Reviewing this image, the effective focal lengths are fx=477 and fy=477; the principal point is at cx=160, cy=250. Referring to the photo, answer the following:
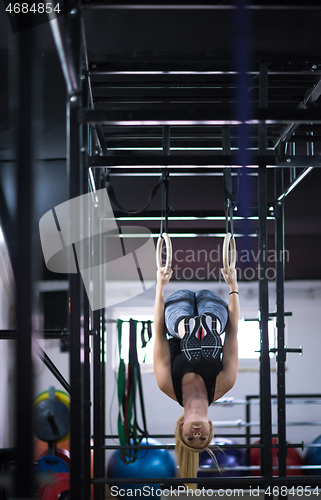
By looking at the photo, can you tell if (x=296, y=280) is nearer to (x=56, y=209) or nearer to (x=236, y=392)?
(x=236, y=392)

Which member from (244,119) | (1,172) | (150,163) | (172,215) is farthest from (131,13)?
(1,172)

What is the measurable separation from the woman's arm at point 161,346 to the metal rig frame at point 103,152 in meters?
0.39

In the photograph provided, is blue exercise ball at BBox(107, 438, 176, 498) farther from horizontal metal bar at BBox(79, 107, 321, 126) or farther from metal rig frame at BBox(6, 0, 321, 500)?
horizontal metal bar at BBox(79, 107, 321, 126)

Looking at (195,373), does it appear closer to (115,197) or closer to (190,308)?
(190,308)

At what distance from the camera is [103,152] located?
2945 mm

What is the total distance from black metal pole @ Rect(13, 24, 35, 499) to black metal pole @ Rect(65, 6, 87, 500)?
28.5 inches

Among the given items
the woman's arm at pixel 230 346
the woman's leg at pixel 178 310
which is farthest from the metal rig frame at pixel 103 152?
the woman's leg at pixel 178 310

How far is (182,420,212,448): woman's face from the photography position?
2.70 m

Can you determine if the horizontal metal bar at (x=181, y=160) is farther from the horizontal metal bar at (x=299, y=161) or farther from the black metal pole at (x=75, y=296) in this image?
the black metal pole at (x=75, y=296)

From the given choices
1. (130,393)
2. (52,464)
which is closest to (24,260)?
(130,393)

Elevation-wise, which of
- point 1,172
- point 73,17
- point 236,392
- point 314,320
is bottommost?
→ point 236,392

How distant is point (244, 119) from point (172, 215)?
1617 millimetres

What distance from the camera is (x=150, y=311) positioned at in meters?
7.52

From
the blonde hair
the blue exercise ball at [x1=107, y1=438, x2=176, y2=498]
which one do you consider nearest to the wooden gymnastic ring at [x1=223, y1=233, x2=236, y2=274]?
the blonde hair
